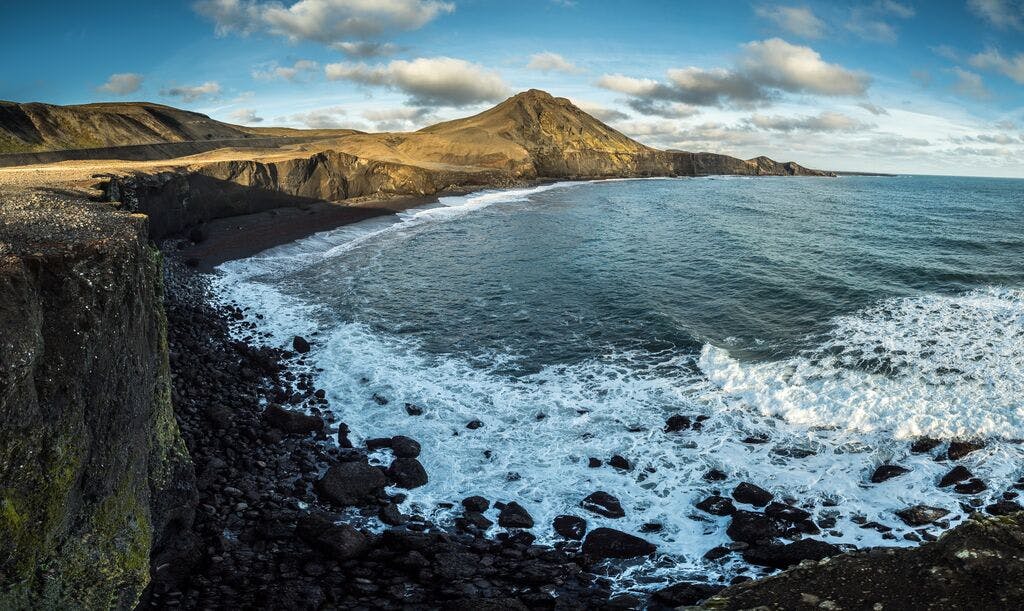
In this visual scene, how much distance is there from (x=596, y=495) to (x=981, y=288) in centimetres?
2341

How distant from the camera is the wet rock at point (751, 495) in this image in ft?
36.4

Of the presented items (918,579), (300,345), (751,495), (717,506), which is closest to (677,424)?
(751,495)

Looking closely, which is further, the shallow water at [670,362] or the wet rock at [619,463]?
the wet rock at [619,463]

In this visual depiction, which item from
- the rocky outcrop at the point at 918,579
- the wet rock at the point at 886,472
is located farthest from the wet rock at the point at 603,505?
the wet rock at the point at 886,472

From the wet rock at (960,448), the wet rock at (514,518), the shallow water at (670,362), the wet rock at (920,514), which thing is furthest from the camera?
the wet rock at (960,448)

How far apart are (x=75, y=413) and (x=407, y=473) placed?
22.5 ft

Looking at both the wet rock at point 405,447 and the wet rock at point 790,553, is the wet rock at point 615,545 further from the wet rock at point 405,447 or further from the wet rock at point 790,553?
the wet rock at point 405,447

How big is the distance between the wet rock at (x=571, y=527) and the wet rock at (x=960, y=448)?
8.51 metres

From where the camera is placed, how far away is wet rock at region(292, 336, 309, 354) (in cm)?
1916

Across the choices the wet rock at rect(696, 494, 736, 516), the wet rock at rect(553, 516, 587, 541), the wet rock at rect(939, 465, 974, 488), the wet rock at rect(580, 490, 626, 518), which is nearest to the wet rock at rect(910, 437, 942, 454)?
the wet rock at rect(939, 465, 974, 488)

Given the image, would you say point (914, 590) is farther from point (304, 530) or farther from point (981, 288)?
point (981, 288)

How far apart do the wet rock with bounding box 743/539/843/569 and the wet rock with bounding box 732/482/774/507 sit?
1410 millimetres

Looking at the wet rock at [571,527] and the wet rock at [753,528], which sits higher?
the wet rock at [753,528]

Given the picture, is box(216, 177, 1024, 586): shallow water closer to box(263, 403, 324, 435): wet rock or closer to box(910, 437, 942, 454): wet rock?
box(910, 437, 942, 454): wet rock
